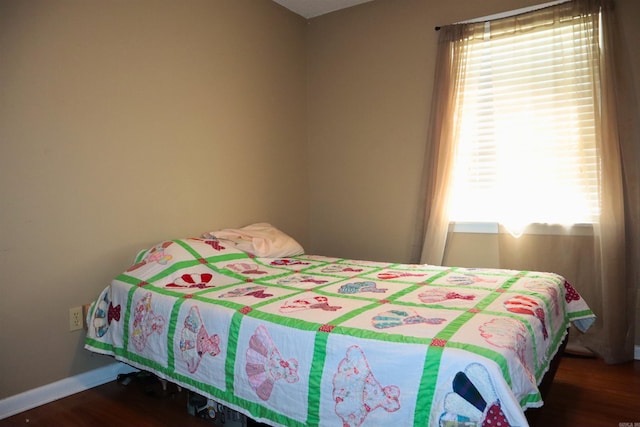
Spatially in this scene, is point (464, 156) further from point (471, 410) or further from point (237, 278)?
point (471, 410)

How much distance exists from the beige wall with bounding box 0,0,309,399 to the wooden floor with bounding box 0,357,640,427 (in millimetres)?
195

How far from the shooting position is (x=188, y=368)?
1.82 metres

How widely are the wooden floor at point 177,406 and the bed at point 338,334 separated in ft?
0.81

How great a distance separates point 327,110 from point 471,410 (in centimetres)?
307

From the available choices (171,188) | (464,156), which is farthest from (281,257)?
(464,156)

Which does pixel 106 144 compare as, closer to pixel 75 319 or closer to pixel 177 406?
pixel 75 319

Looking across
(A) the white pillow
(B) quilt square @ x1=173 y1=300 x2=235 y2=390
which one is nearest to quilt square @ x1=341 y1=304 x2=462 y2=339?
(B) quilt square @ x1=173 y1=300 x2=235 y2=390

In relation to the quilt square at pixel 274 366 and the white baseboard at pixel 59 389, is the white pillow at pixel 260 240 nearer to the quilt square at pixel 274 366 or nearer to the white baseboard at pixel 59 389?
the white baseboard at pixel 59 389

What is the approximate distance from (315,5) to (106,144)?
7.20 feet

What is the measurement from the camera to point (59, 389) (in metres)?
2.22

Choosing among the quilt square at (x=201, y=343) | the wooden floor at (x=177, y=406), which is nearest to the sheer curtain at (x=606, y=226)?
the wooden floor at (x=177, y=406)

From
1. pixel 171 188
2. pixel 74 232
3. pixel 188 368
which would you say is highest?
pixel 171 188

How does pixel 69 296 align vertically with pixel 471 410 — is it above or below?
above

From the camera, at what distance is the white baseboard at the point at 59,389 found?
6.70 feet
